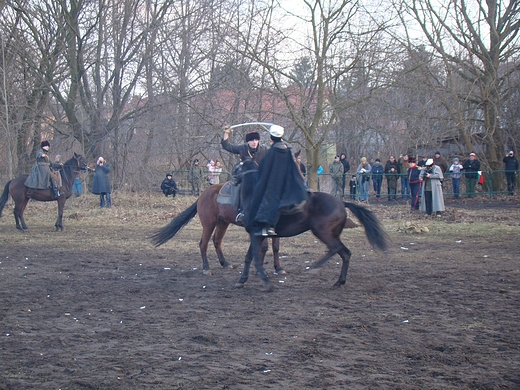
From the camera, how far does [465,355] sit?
471cm

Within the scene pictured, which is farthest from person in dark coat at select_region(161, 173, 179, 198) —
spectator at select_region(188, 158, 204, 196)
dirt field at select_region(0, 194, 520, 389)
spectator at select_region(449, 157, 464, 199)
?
dirt field at select_region(0, 194, 520, 389)

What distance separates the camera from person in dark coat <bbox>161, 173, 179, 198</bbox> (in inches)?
939

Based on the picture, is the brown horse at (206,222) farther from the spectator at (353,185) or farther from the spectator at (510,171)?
the spectator at (510,171)

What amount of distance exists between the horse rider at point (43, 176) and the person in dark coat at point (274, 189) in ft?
29.3

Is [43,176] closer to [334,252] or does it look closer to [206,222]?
[206,222]

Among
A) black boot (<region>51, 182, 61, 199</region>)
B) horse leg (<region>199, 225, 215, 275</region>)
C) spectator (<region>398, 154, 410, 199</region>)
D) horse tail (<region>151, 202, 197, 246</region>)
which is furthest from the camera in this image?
spectator (<region>398, 154, 410, 199</region>)

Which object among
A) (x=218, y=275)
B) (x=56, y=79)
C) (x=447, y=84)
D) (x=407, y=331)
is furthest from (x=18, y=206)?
(x=447, y=84)

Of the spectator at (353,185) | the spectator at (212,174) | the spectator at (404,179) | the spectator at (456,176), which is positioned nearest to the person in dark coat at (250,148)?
the spectator at (404,179)

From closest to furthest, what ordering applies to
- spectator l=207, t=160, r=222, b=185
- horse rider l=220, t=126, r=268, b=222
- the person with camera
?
horse rider l=220, t=126, r=268, b=222 < the person with camera < spectator l=207, t=160, r=222, b=185

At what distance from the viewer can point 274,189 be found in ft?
24.2

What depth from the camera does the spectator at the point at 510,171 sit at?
70.1ft

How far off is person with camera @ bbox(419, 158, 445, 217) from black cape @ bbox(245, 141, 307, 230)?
10.3m

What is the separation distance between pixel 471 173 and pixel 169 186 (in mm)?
11927

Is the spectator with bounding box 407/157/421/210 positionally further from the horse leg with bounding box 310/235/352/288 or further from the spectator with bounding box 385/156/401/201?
the horse leg with bounding box 310/235/352/288
